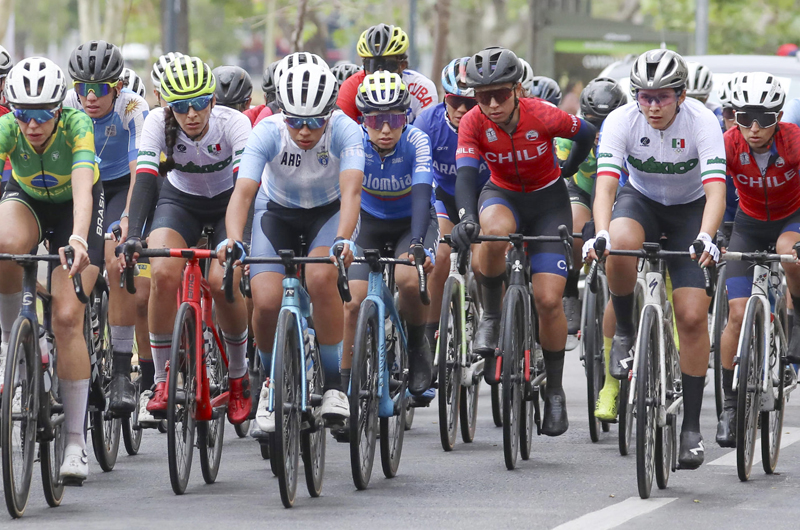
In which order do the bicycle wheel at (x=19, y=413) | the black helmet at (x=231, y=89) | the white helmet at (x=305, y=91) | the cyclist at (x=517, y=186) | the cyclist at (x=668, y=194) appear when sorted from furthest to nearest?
the black helmet at (x=231, y=89) → the cyclist at (x=517, y=186) → the cyclist at (x=668, y=194) → the white helmet at (x=305, y=91) → the bicycle wheel at (x=19, y=413)

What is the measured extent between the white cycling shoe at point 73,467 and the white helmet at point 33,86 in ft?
5.74

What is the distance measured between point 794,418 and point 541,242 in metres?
2.98

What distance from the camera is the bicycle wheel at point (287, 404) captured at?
7.19m

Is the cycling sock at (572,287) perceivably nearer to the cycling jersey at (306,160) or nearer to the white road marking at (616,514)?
the cycling jersey at (306,160)

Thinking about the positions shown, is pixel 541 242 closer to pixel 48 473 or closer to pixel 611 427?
pixel 611 427

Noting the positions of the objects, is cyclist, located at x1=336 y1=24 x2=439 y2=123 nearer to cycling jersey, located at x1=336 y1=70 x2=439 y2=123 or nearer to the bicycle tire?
cycling jersey, located at x1=336 y1=70 x2=439 y2=123

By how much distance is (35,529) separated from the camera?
6.89m

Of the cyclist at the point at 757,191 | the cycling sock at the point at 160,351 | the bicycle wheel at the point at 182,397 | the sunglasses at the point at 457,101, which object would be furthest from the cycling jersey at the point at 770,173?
the cycling sock at the point at 160,351

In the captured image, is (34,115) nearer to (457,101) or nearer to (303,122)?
(303,122)

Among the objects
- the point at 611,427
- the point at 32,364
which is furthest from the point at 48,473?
the point at 611,427

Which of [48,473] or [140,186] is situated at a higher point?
[140,186]

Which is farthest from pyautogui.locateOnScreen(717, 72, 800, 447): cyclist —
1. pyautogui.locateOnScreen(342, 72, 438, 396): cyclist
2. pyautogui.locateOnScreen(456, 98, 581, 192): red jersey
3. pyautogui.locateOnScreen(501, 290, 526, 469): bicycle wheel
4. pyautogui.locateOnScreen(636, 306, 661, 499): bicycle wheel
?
pyautogui.locateOnScreen(342, 72, 438, 396): cyclist

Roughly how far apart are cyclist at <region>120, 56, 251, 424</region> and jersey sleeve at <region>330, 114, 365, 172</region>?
26.4 inches

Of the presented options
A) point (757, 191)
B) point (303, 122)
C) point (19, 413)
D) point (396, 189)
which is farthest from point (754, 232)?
point (19, 413)
